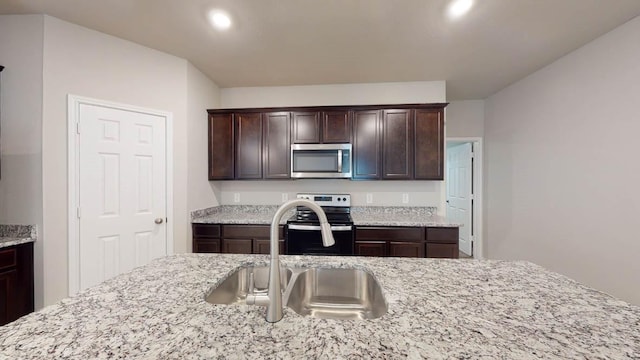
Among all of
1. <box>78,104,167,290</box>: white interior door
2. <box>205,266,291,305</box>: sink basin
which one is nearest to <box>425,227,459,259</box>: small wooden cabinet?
<box>205,266,291,305</box>: sink basin

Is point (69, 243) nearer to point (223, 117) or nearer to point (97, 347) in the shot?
point (223, 117)

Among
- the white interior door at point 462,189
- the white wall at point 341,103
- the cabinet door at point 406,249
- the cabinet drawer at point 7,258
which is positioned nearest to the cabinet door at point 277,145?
the white wall at point 341,103

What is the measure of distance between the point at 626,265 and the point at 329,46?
330 centimetres

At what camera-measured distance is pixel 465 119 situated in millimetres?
3992

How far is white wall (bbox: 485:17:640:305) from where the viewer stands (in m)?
2.05

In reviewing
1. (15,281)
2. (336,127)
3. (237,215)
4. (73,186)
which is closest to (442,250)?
(336,127)

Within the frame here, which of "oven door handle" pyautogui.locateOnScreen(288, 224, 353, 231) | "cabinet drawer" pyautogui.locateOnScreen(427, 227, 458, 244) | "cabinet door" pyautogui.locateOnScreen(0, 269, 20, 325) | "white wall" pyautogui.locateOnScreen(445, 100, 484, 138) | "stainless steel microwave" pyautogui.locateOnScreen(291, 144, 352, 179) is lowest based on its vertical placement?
"cabinet door" pyautogui.locateOnScreen(0, 269, 20, 325)

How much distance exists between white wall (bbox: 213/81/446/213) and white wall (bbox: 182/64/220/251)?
26 centimetres

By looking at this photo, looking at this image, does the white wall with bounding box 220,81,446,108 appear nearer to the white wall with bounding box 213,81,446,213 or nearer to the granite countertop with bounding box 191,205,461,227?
the white wall with bounding box 213,81,446,213

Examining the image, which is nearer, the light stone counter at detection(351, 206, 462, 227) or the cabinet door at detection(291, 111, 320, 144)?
the light stone counter at detection(351, 206, 462, 227)

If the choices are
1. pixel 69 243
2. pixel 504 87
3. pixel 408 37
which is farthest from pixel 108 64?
pixel 504 87

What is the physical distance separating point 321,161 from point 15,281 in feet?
9.44

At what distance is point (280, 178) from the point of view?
3188 millimetres

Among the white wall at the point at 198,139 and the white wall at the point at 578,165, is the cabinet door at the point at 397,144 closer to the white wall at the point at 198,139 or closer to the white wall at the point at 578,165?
the white wall at the point at 578,165
